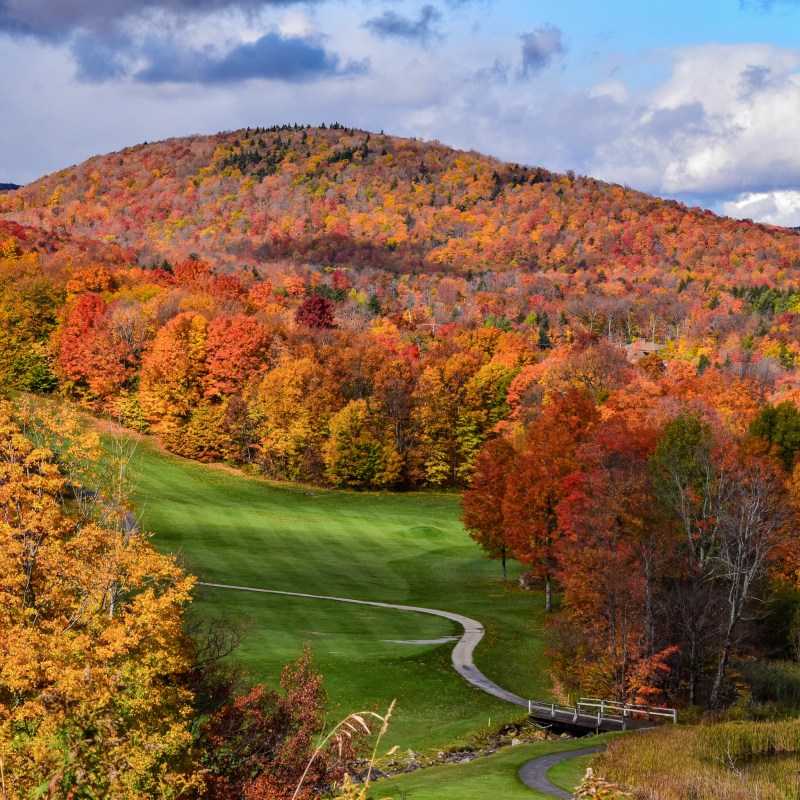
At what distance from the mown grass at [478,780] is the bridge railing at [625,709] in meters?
4.81

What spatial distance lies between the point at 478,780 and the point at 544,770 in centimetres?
274

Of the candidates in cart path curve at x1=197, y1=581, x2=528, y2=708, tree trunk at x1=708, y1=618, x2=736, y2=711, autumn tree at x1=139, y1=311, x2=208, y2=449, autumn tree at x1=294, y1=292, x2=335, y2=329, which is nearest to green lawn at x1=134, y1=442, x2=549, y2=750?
cart path curve at x1=197, y1=581, x2=528, y2=708

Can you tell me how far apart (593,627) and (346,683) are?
11140mm

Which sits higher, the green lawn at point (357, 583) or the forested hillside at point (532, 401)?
the forested hillside at point (532, 401)

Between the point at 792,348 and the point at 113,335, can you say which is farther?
the point at 792,348

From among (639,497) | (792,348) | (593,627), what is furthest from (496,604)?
(792,348)

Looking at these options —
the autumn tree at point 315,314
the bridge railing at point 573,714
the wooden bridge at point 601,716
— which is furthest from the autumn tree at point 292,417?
the bridge railing at point 573,714

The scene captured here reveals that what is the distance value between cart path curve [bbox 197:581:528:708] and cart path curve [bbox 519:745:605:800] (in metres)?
9.88

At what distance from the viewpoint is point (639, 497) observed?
50906 millimetres

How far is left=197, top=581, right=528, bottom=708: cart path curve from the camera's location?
40.0 metres

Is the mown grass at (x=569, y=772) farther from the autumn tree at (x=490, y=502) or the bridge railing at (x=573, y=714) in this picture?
the autumn tree at (x=490, y=502)

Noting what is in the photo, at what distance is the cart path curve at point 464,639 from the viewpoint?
40000 mm

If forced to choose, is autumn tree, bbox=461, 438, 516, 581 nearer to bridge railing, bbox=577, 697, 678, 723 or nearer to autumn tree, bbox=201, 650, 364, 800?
bridge railing, bbox=577, 697, 678, 723

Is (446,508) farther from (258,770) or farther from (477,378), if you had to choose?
(258,770)
